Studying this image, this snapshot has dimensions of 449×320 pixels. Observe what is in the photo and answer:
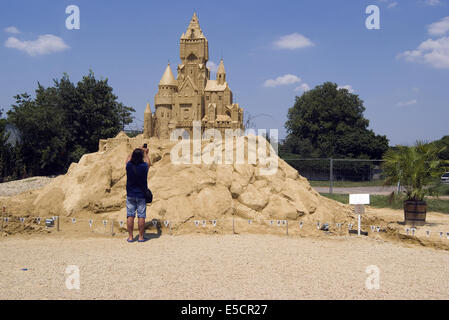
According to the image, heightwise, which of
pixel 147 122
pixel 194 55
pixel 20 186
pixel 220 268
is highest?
pixel 194 55

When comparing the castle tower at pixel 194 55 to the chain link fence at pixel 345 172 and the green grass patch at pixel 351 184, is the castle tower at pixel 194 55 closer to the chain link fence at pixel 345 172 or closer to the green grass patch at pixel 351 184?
the chain link fence at pixel 345 172

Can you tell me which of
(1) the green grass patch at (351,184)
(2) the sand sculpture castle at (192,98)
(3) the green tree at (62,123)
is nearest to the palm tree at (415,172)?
(2) the sand sculpture castle at (192,98)

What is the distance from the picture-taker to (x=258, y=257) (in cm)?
647

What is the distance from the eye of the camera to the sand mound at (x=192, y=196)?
9.39 meters

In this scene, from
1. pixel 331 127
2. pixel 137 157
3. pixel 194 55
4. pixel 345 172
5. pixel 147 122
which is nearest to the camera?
pixel 137 157

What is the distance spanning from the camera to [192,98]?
62.6 ft

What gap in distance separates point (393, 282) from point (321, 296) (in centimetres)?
138

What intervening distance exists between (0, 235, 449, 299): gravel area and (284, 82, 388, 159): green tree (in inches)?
1270

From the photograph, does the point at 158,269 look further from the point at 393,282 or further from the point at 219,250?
the point at 393,282

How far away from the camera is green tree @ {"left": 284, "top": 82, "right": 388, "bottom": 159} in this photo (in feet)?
125

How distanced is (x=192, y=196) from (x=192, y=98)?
1033cm

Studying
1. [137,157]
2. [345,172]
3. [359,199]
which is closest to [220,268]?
[137,157]

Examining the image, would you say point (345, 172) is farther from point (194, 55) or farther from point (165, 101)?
point (165, 101)

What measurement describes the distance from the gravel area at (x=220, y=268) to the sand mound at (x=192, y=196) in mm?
1308
